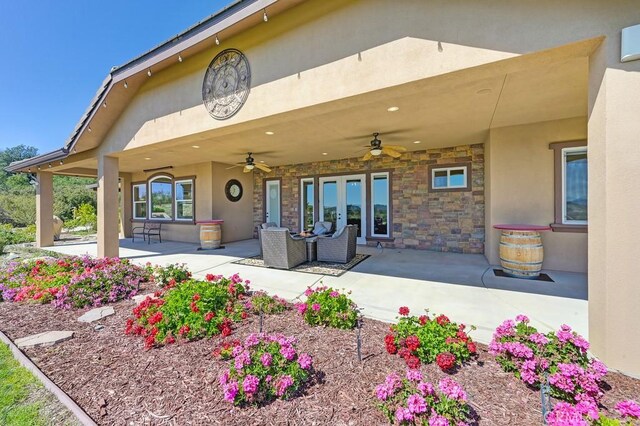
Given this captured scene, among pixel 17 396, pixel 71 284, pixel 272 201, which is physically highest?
pixel 272 201

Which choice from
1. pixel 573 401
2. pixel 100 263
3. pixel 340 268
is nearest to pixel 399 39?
pixel 573 401

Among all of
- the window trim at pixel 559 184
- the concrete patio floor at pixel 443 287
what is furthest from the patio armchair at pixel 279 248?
the window trim at pixel 559 184

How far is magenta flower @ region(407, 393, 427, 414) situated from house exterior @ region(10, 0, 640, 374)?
189 centimetres

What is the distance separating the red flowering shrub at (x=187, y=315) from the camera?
2.69m

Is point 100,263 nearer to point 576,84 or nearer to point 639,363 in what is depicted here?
point 639,363

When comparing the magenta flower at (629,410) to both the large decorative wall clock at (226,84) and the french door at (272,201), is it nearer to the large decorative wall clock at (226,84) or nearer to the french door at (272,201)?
the large decorative wall clock at (226,84)

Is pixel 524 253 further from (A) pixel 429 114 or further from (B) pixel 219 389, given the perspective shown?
(B) pixel 219 389

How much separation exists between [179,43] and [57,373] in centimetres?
486

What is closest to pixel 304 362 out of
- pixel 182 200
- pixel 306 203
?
pixel 306 203

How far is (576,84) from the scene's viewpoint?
11.9 ft

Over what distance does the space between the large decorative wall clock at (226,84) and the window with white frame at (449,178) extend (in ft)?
18.5

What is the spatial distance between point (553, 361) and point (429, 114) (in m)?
3.96

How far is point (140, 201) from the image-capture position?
11602mm

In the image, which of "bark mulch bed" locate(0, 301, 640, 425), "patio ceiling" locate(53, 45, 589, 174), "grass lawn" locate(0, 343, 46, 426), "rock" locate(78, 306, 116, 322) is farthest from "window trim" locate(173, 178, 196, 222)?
"grass lawn" locate(0, 343, 46, 426)
